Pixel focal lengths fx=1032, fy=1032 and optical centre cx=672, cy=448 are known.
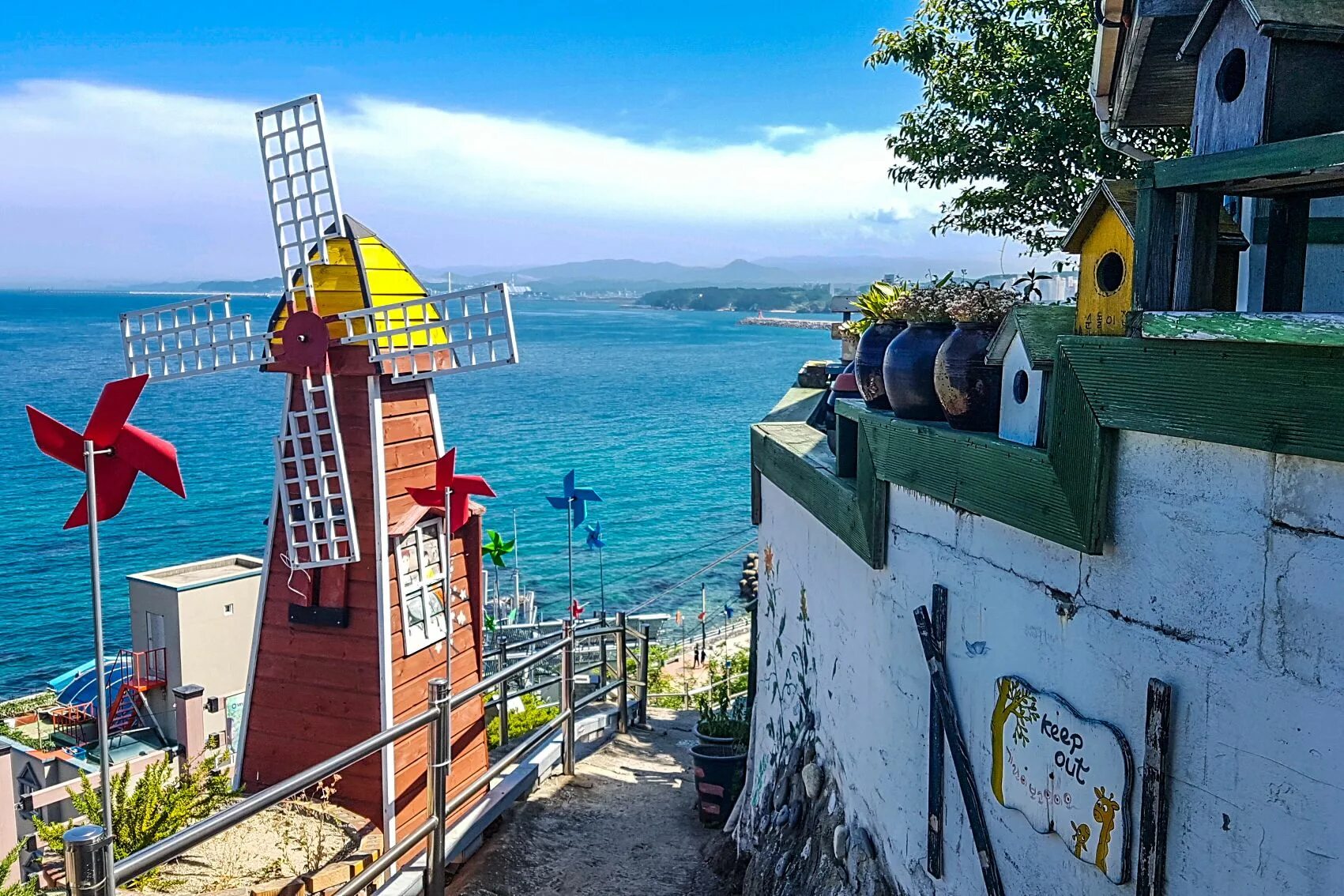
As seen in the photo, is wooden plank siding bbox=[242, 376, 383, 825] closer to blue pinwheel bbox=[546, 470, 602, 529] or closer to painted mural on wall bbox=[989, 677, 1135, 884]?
blue pinwheel bbox=[546, 470, 602, 529]

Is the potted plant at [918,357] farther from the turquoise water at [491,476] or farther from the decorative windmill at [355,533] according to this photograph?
the turquoise water at [491,476]

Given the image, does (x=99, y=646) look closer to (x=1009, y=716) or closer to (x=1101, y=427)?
(x=1009, y=716)

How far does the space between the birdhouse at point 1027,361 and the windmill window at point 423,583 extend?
586 centimetres

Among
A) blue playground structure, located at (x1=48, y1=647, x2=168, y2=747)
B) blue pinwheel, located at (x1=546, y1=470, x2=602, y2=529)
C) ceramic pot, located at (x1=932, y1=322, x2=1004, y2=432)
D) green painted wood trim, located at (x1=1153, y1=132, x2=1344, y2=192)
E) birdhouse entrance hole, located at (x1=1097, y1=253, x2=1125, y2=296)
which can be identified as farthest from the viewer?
blue playground structure, located at (x1=48, y1=647, x2=168, y2=747)

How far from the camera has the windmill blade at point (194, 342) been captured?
932cm

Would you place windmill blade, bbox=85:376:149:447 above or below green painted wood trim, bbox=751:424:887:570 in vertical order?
above

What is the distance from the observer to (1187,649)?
2.14 meters

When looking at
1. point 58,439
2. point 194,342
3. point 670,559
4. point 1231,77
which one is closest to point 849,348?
point 1231,77

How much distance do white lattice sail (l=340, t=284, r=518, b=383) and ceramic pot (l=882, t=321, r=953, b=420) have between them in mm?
5156

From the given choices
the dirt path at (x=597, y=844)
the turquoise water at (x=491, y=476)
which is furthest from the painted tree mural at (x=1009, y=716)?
the turquoise water at (x=491, y=476)

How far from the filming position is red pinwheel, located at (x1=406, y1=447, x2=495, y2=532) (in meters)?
8.22

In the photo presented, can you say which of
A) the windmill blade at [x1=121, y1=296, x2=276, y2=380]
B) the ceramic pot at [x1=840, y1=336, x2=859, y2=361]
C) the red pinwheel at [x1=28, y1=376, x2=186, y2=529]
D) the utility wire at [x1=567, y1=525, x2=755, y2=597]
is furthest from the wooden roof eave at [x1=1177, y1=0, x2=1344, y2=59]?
the utility wire at [x1=567, y1=525, x2=755, y2=597]

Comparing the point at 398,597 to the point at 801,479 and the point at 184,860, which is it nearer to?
the point at 184,860

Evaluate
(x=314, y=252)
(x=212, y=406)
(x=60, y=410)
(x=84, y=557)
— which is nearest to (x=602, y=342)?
(x=212, y=406)
